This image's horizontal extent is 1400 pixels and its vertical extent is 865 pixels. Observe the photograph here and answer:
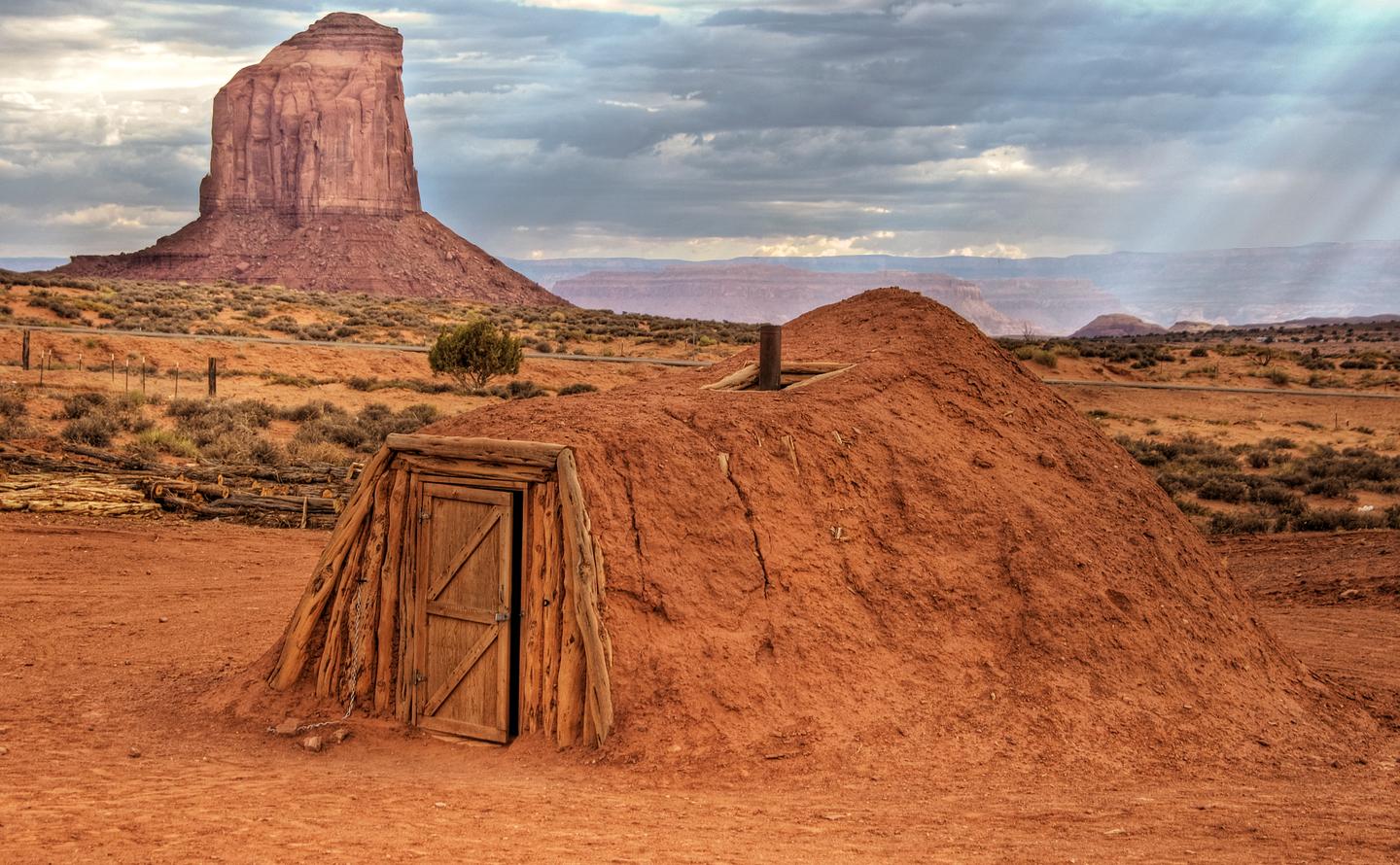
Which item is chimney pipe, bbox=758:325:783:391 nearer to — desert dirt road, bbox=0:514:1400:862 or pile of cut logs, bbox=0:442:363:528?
desert dirt road, bbox=0:514:1400:862

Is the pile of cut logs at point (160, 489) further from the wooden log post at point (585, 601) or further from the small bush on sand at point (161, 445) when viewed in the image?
the wooden log post at point (585, 601)

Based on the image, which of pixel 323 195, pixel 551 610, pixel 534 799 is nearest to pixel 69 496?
pixel 551 610

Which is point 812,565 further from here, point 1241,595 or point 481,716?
point 1241,595

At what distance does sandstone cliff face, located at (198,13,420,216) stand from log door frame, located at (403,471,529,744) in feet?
356

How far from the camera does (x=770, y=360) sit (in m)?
9.75

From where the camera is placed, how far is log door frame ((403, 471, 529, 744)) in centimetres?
771

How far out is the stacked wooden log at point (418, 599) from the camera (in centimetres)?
743

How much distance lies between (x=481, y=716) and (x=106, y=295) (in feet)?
166

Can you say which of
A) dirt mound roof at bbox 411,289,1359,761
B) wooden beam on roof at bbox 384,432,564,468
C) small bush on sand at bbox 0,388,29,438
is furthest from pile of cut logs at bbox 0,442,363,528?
wooden beam on roof at bbox 384,432,564,468

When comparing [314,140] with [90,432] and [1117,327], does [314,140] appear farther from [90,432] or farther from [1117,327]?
[90,432]

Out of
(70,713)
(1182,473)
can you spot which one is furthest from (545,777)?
(1182,473)

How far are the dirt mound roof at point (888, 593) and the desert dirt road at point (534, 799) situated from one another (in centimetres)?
36

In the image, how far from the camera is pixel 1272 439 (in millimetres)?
28906

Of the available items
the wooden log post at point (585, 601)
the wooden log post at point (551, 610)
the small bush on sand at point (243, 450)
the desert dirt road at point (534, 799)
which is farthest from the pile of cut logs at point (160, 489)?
the wooden log post at point (585, 601)
